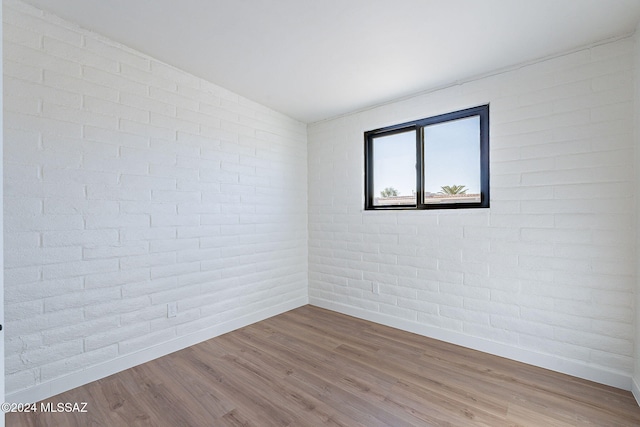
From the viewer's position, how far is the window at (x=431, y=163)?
2814mm

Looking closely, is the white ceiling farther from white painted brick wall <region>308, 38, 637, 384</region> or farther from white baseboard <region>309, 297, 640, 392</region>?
white baseboard <region>309, 297, 640, 392</region>

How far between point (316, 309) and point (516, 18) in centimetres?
341

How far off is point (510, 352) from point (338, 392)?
155 centimetres

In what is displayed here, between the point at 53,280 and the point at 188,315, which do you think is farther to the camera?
the point at 188,315

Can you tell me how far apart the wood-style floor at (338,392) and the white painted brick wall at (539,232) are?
0.32 metres

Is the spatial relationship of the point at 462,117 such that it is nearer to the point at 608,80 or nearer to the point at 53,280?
the point at 608,80

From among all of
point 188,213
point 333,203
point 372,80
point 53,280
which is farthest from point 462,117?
point 53,280

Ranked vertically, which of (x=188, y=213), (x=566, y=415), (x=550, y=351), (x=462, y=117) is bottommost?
(x=566, y=415)

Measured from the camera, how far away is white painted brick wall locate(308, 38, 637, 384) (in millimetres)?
2160

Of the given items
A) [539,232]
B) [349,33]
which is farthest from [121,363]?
[539,232]

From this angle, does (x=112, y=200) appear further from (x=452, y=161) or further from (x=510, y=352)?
(x=510, y=352)

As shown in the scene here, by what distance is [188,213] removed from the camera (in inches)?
110

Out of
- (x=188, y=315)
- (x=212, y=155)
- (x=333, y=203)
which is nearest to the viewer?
(x=188, y=315)

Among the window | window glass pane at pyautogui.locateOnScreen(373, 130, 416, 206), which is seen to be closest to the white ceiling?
the window
